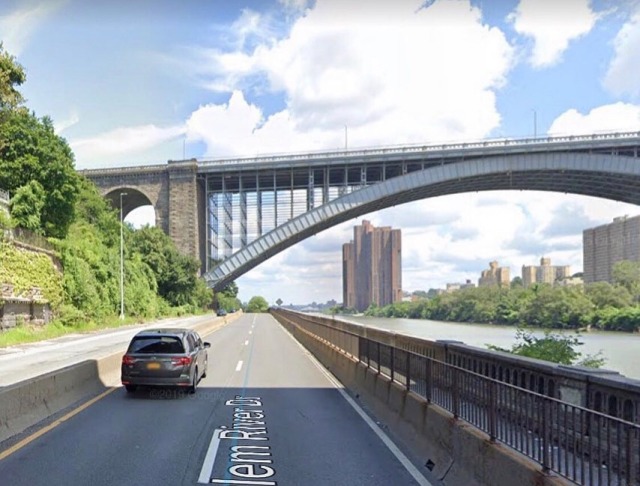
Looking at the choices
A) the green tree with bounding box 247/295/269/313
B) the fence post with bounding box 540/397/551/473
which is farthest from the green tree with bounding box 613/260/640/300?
the green tree with bounding box 247/295/269/313

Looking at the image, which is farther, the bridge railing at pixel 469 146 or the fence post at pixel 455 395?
the bridge railing at pixel 469 146

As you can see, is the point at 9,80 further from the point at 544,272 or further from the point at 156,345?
the point at 544,272

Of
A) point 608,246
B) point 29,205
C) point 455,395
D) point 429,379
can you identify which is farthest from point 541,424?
point 608,246

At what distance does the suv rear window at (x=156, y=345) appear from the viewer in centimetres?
1332

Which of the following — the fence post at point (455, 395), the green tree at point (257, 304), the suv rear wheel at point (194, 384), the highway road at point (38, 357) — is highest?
the fence post at point (455, 395)

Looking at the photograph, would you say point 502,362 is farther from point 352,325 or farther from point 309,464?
point 352,325

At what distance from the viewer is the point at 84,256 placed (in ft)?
158

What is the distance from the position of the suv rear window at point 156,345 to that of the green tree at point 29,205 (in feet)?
101

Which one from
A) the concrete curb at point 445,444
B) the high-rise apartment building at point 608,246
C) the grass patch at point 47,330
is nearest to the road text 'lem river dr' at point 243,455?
the concrete curb at point 445,444

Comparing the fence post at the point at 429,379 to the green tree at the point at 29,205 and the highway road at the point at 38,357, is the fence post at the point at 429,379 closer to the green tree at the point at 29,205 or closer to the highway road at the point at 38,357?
the highway road at the point at 38,357

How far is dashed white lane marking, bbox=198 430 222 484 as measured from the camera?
6.92 metres

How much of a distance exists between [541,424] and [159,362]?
9.64 meters

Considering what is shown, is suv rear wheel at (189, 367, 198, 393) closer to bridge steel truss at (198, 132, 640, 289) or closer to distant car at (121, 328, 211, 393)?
distant car at (121, 328, 211, 393)

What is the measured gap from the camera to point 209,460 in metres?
7.76
